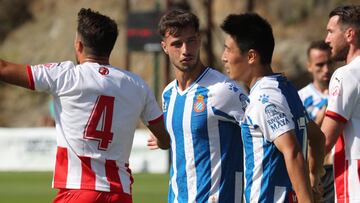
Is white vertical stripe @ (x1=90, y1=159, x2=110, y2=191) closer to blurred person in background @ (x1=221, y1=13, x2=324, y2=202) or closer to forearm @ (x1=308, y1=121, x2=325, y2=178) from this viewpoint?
blurred person in background @ (x1=221, y1=13, x2=324, y2=202)

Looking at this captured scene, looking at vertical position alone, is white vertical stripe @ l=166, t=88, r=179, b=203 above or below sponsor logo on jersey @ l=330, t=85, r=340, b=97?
below

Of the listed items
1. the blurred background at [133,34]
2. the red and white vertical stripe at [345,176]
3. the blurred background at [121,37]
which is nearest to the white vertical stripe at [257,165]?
the red and white vertical stripe at [345,176]

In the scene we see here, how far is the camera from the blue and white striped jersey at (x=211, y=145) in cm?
750

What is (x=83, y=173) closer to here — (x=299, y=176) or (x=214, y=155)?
(x=214, y=155)

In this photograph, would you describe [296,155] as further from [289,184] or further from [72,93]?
[72,93]

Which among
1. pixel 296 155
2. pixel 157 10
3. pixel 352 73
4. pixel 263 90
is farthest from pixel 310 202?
pixel 157 10

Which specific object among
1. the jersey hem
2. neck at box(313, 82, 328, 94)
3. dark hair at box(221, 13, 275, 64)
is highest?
neck at box(313, 82, 328, 94)

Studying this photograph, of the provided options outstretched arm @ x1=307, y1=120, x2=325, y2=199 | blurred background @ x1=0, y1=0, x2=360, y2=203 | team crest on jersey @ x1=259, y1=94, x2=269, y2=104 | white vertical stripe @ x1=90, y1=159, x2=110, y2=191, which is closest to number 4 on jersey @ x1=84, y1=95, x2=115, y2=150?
white vertical stripe @ x1=90, y1=159, x2=110, y2=191

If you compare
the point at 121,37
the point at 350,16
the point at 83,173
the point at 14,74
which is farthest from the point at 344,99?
the point at 121,37

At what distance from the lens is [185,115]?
7.62 meters

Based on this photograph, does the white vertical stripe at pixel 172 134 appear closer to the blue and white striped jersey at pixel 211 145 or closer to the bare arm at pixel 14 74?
the blue and white striped jersey at pixel 211 145

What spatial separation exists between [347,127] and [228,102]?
0.89 m

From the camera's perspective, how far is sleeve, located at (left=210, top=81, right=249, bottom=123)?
24.6ft

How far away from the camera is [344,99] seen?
7.05 metres
